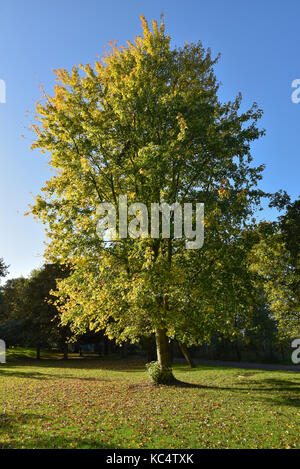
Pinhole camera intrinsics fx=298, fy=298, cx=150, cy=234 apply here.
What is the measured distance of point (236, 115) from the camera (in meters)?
16.3

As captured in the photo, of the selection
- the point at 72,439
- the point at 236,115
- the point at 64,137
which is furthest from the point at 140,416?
the point at 236,115

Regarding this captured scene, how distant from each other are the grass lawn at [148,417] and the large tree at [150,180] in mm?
3026

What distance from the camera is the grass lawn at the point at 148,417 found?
8289mm

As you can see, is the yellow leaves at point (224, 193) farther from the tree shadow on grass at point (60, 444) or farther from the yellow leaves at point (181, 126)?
the tree shadow on grass at point (60, 444)

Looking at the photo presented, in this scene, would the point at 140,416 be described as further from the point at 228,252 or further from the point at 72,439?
the point at 228,252

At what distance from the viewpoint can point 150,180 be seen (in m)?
14.8

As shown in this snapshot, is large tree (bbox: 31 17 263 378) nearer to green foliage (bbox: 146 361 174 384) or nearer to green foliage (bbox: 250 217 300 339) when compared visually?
green foliage (bbox: 146 361 174 384)

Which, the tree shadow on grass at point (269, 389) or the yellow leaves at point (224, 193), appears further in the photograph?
the tree shadow on grass at point (269, 389)

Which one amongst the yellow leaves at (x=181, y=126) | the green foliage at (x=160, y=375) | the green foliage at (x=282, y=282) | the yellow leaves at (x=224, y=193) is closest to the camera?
the yellow leaves at (x=224, y=193)

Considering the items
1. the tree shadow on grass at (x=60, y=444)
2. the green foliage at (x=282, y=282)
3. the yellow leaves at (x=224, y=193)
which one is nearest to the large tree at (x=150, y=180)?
the yellow leaves at (x=224, y=193)

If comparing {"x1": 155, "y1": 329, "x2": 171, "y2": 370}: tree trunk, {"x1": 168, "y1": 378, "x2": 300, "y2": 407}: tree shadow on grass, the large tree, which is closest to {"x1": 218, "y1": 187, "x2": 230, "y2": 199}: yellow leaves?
the large tree

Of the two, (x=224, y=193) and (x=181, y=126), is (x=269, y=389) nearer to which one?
(x=224, y=193)

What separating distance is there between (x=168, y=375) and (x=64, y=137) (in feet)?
47.7

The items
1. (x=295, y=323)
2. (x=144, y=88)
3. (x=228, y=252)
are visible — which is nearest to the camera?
(x=228, y=252)
